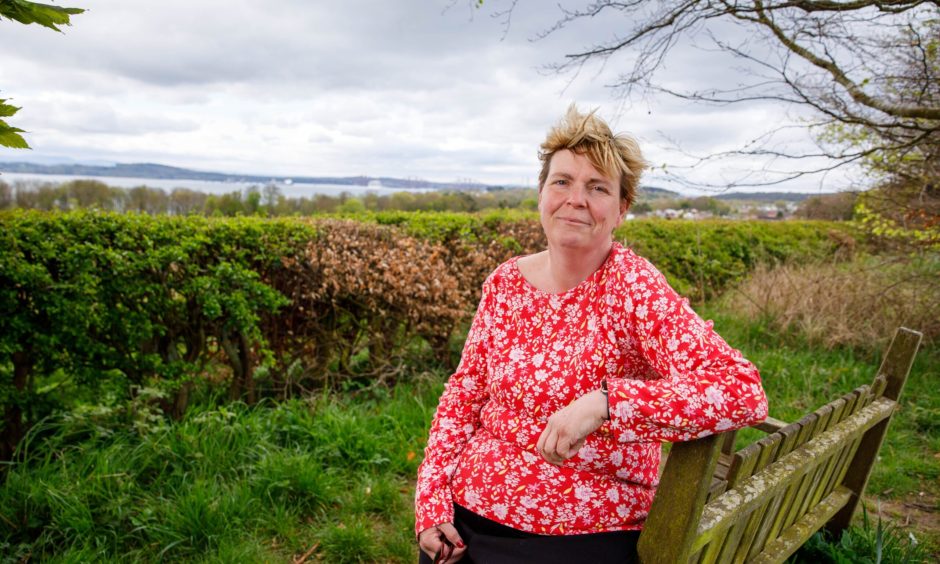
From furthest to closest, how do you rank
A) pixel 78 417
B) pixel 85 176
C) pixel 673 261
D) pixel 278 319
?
1. pixel 673 261
2. pixel 85 176
3. pixel 278 319
4. pixel 78 417

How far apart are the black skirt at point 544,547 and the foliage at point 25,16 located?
1828 millimetres

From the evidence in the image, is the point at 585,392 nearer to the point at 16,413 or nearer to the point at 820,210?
the point at 16,413

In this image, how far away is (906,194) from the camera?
6723mm

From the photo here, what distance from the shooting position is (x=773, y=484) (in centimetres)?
187

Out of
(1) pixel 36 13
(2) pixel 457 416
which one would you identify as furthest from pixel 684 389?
(1) pixel 36 13

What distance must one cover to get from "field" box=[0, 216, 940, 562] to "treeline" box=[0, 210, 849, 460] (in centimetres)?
3

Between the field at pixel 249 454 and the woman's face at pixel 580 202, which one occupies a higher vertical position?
the woman's face at pixel 580 202

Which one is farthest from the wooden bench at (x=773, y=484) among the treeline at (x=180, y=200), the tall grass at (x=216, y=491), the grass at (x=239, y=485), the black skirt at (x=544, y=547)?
the treeline at (x=180, y=200)

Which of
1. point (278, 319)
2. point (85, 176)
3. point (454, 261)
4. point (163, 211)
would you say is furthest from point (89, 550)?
point (85, 176)

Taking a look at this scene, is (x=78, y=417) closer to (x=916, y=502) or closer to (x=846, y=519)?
(x=846, y=519)

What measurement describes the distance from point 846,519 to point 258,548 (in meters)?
2.99

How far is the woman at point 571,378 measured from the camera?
5.32 ft

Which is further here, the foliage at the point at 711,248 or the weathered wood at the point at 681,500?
A: the foliage at the point at 711,248

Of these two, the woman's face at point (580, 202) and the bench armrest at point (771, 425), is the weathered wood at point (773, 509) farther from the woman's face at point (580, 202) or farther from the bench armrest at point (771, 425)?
the woman's face at point (580, 202)
